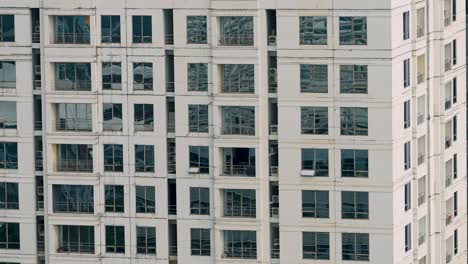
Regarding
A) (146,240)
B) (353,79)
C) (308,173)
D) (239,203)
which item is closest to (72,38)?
(146,240)

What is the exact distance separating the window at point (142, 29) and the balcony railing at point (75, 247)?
10.6 metres

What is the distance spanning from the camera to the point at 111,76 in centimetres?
11212

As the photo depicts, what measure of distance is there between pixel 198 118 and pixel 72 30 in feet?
25.1

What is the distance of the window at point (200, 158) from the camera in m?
112

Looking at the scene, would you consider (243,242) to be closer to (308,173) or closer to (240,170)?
(240,170)

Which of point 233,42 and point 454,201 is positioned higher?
point 233,42

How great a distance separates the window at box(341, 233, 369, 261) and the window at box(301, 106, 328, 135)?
5.16 m

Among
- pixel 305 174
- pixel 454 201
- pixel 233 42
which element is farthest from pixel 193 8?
pixel 454 201

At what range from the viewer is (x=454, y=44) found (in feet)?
389

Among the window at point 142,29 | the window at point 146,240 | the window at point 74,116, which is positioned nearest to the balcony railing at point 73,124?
the window at point 74,116

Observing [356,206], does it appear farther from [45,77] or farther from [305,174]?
[45,77]

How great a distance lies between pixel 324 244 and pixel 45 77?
16.1 metres

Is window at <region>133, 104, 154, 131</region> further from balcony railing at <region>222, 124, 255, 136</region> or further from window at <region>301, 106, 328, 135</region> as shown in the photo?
window at <region>301, 106, 328, 135</region>

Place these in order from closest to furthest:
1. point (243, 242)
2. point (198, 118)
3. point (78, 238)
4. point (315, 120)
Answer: point (315, 120) → point (198, 118) → point (243, 242) → point (78, 238)
